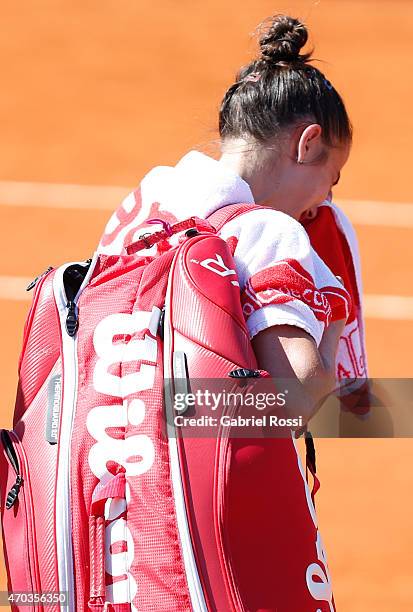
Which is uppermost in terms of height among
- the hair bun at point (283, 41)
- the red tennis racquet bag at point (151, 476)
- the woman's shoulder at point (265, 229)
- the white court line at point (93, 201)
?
the white court line at point (93, 201)

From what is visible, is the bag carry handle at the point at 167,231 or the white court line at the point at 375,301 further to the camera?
the white court line at the point at 375,301

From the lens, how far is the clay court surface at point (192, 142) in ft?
16.8

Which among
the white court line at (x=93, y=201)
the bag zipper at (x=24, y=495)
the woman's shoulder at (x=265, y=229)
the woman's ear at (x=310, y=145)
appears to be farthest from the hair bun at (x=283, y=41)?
the white court line at (x=93, y=201)

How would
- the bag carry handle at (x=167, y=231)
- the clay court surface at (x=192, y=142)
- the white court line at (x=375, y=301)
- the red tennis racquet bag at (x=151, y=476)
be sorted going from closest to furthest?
1. the red tennis racquet bag at (x=151, y=476)
2. the bag carry handle at (x=167, y=231)
3. the clay court surface at (x=192, y=142)
4. the white court line at (x=375, y=301)

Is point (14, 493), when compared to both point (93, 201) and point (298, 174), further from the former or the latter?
point (93, 201)

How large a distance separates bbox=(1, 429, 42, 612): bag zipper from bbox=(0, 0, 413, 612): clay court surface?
2.42 meters

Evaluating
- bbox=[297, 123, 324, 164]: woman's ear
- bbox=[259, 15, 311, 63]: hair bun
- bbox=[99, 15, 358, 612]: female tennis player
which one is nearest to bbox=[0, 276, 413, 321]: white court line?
bbox=[99, 15, 358, 612]: female tennis player

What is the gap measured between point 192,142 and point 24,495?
235 inches

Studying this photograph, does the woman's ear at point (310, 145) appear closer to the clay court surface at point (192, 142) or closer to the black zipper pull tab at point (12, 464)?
the black zipper pull tab at point (12, 464)

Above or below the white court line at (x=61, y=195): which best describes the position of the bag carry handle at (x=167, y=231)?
below

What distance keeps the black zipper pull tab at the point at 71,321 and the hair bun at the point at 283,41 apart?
78 cm

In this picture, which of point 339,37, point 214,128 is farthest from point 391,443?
point 339,37

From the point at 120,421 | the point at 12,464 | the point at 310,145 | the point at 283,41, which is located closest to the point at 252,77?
the point at 283,41

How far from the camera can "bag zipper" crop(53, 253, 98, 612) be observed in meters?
2.20
